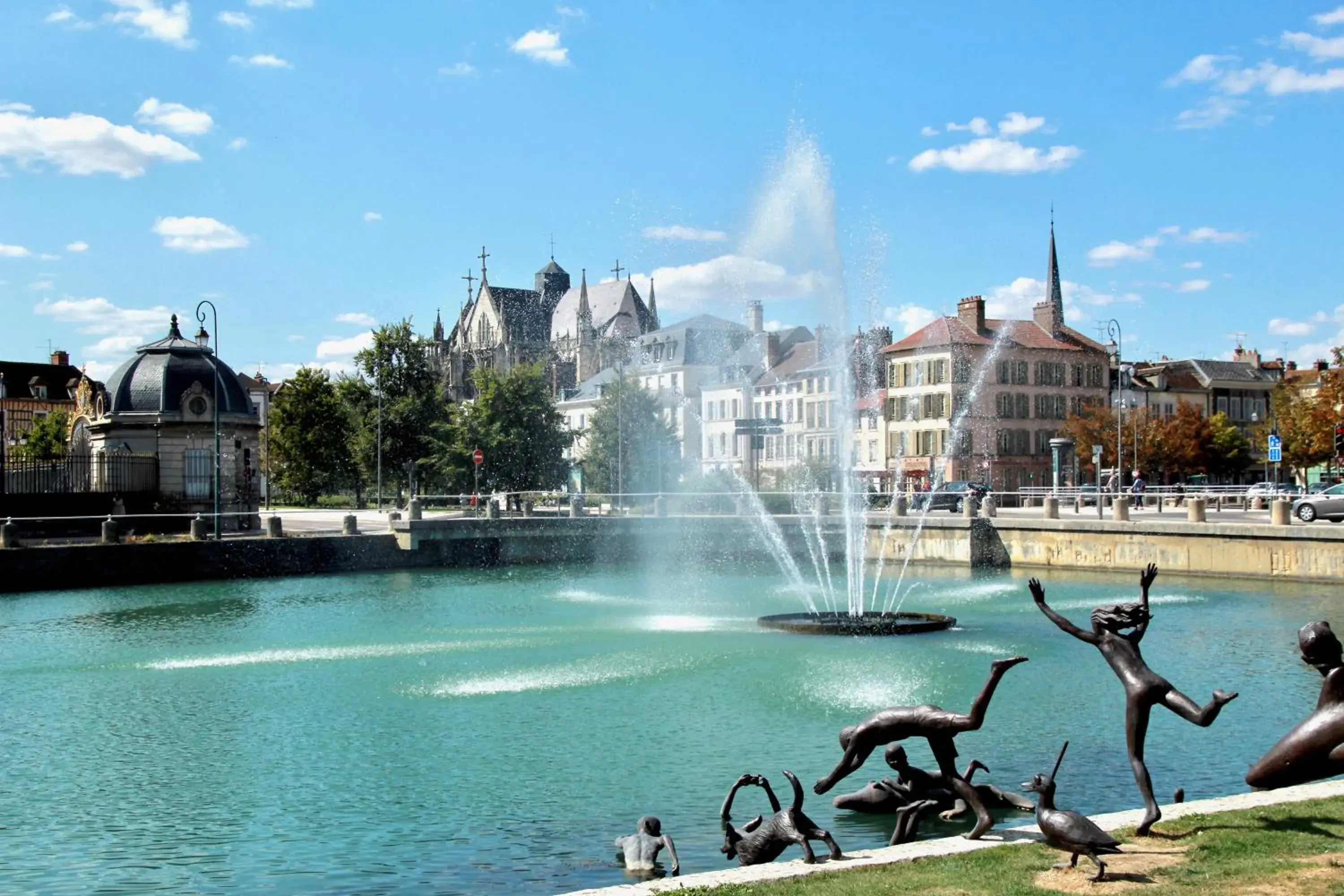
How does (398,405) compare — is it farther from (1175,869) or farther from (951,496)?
(1175,869)

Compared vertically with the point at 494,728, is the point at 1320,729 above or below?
above

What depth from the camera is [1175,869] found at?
31.2ft

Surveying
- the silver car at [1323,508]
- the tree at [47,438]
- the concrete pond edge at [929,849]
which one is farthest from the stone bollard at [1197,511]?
the tree at [47,438]

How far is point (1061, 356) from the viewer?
95312mm

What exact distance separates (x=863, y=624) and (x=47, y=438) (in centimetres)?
9430

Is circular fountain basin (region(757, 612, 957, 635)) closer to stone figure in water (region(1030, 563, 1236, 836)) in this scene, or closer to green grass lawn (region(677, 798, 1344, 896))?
stone figure in water (region(1030, 563, 1236, 836))

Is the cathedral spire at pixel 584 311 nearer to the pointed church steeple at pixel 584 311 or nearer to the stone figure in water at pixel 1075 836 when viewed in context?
the pointed church steeple at pixel 584 311

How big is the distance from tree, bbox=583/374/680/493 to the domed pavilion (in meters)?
36.2

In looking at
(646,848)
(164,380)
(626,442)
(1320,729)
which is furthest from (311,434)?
(1320,729)

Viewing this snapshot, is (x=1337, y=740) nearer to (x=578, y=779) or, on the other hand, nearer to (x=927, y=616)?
(x=578, y=779)

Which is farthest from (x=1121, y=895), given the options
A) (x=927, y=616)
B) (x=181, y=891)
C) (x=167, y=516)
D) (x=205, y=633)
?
(x=167, y=516)

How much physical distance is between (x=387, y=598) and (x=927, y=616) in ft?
60.5

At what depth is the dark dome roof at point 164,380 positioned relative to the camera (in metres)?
52.6

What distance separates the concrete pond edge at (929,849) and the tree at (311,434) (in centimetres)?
8845
